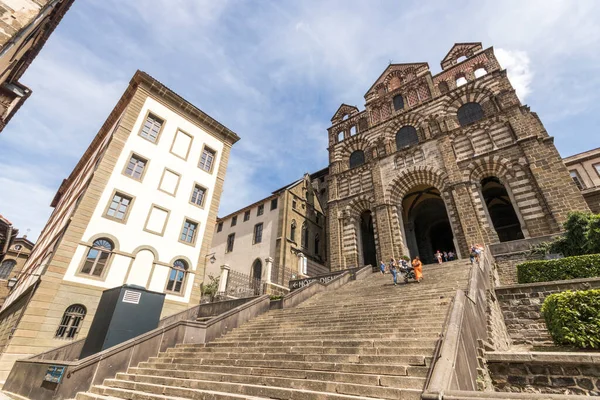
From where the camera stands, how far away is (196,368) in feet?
21.4

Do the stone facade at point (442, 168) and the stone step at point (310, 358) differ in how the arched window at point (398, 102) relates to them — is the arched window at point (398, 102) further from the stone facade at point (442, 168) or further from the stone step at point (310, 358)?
the stone step at point (310, 358)

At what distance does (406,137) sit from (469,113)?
5.13 m

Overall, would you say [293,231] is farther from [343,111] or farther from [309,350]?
[309,350]

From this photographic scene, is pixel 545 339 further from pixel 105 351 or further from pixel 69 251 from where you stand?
pixel 69 251

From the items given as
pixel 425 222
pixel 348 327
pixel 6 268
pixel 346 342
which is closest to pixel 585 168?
pixel 425 222

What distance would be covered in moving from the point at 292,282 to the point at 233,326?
317 inches

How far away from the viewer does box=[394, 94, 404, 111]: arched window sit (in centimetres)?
2723

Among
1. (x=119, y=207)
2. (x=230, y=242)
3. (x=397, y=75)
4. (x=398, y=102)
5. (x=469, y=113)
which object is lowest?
(x=119, y=207)

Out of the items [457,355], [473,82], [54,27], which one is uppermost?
[473,82]

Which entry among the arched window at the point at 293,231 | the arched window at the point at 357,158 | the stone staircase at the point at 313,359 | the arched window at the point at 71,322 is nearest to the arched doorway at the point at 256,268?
the arched window at the point at 293,231

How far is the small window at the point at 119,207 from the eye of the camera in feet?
46.4

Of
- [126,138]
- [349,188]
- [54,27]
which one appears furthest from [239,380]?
[349,188]

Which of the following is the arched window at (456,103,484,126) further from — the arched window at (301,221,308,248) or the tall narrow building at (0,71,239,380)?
the tall narrow building at (0,71,239,380)

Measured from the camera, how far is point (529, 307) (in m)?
9.05
